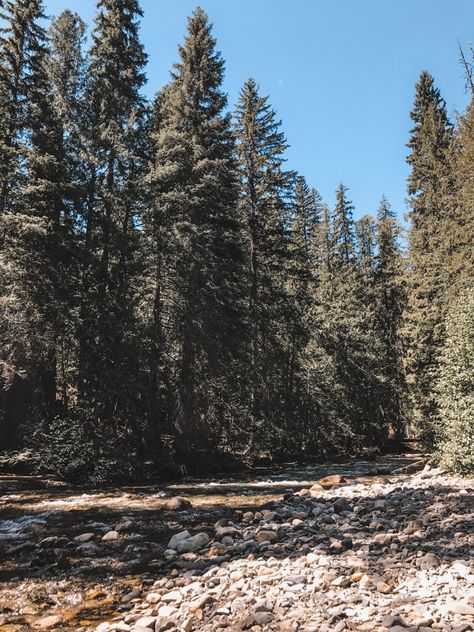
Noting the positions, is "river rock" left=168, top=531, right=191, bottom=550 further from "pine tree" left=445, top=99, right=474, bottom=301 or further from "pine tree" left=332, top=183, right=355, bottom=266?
"pine tree" left=332, top=183, right=355, bottom=266

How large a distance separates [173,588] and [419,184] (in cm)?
2646

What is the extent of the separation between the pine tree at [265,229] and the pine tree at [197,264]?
242 centimetres

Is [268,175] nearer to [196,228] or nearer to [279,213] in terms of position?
[279,213]

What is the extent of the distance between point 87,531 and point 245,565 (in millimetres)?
3920

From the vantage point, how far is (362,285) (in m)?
37.8

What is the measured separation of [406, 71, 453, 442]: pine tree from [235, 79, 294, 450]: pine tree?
672 centimetres

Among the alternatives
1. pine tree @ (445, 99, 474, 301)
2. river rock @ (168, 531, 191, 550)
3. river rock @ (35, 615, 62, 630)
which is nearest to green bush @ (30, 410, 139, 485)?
river rock @ (168, 531, 191, 550)

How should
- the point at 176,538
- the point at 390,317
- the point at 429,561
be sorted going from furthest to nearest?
the point at 390,317
the point at 176,538
the point at 429,561

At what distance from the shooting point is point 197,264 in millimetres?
19203

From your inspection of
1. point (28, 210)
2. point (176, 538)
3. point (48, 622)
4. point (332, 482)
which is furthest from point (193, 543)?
point (28, 210)

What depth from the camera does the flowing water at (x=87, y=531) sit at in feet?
17.6

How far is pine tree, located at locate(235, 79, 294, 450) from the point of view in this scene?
23.2 m

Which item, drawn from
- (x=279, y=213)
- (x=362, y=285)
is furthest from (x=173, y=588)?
(x=362, y=285)

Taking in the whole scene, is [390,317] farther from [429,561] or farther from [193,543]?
[429,561]
